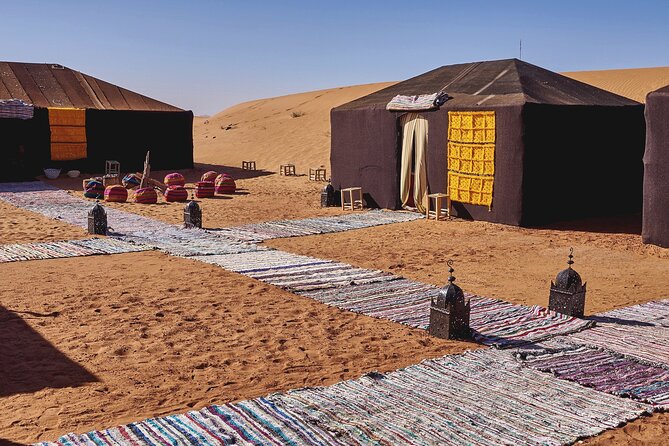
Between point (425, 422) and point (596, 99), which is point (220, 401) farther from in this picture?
point (596, 99)

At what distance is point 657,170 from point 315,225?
257 inches

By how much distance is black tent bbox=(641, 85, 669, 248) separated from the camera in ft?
39.2

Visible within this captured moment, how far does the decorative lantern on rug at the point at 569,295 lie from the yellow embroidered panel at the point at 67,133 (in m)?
20.9

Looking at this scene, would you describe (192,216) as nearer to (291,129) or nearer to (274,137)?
(274,137)

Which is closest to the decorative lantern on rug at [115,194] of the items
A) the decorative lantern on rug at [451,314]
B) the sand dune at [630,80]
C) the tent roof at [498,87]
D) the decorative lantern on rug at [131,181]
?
the decorative lantern on rug at [131,181]

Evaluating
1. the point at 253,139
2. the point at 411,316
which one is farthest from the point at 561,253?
the point at 253,139

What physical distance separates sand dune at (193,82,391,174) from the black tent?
1829cm

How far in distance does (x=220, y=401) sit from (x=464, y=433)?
6.14 ft

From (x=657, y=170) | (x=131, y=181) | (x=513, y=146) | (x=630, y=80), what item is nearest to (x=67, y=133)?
(x=131, y=181)

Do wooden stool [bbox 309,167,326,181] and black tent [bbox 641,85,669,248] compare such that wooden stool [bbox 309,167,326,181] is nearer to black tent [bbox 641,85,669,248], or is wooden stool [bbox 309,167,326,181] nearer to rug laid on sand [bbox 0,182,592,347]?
rug laid on sand [bbox 0,182,592,347]

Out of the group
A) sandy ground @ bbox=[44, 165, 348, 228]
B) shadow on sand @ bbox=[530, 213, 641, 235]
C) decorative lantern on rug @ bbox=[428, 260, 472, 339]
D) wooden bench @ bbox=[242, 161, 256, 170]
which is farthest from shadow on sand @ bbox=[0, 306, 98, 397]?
wooden bench @ bbox=[242, 161, 256, 170]

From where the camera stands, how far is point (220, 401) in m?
5.49

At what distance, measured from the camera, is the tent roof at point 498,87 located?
1521 centimetres

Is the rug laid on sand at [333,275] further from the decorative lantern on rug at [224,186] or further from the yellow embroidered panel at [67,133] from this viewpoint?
the yellow embroidered panel at [67,133]
